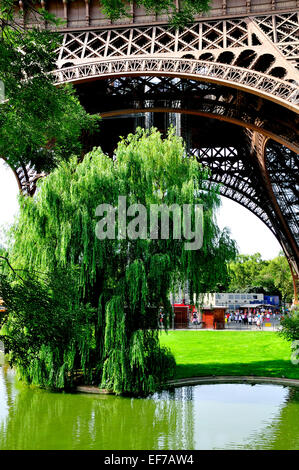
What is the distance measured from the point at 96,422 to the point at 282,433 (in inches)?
166

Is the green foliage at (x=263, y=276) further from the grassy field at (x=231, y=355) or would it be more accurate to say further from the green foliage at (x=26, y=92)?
the green foliage at (x=26, y=92)

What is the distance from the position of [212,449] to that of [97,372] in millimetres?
5360

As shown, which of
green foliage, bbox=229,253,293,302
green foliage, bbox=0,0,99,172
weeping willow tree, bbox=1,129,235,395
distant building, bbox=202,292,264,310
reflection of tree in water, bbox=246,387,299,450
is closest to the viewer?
green foliage, bbox=0,0,99,172

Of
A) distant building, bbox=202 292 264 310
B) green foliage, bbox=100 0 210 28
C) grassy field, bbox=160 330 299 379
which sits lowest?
grassy field, bbox=160 330 299 379

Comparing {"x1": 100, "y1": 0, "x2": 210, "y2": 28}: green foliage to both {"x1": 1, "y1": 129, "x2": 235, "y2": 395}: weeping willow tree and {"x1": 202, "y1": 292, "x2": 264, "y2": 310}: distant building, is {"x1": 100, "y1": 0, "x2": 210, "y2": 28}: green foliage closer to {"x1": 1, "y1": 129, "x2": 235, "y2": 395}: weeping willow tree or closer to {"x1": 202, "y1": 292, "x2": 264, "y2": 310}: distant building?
{"x1": 1, "y1": 129, "x2": 235, "y2": 395}: weeping willow tree

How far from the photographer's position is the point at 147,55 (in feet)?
70.0

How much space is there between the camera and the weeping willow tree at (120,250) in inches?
496

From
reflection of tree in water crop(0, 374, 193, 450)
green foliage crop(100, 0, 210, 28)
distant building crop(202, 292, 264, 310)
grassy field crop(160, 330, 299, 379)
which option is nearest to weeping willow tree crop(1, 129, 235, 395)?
reflection of tree in water crop(0, 374, 193, 450)

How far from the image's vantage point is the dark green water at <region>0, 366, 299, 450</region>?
8.80m

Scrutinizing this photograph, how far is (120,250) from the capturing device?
13.4 meters

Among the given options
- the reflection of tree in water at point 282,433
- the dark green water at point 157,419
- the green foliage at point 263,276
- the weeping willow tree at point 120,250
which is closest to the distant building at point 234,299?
the green foliage at point 263,276

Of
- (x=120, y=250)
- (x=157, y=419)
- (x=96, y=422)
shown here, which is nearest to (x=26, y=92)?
(x=120, y=250)

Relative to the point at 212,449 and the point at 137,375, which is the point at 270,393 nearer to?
the point at 137,375
